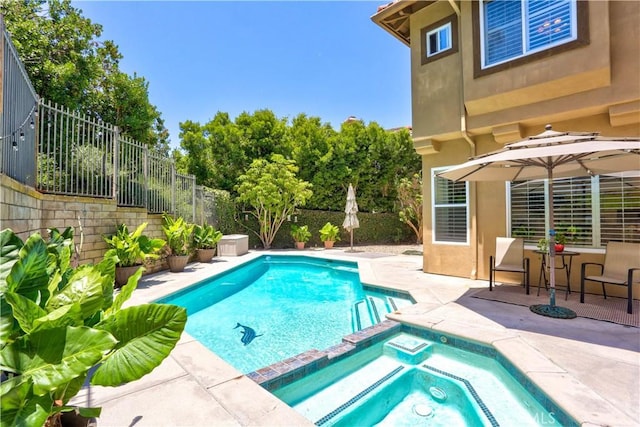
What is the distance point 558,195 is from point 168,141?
816 inches

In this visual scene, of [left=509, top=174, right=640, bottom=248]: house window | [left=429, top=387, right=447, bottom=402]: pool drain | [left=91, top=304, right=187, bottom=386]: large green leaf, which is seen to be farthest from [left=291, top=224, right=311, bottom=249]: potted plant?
[left=91, top=304, right=187, bottom=386]: large green leaf

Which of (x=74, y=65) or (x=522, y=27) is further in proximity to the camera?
(x=74, y=65)

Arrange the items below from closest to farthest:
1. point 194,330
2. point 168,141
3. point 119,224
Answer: point 194,330, point 119,224, point 168,141

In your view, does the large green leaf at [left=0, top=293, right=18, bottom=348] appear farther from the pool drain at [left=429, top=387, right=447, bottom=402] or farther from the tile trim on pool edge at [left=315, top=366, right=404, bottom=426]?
the pool drain at [left=429, top=387, right=447, bottom=402]

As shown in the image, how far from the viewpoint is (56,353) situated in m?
1.33

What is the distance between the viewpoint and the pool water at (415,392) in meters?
3.10

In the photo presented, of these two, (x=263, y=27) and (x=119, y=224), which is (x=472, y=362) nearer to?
(x=119, y=224)

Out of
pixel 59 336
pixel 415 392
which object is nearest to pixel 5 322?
pixel 59 336

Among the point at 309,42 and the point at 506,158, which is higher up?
the point at 309,42

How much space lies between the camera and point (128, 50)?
14539mm

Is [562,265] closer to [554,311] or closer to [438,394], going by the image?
[554,311]

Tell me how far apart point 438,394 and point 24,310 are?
12.6 ft

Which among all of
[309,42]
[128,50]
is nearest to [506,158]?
[309,42]

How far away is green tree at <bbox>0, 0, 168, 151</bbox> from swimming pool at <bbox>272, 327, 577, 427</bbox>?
44.2 feet
